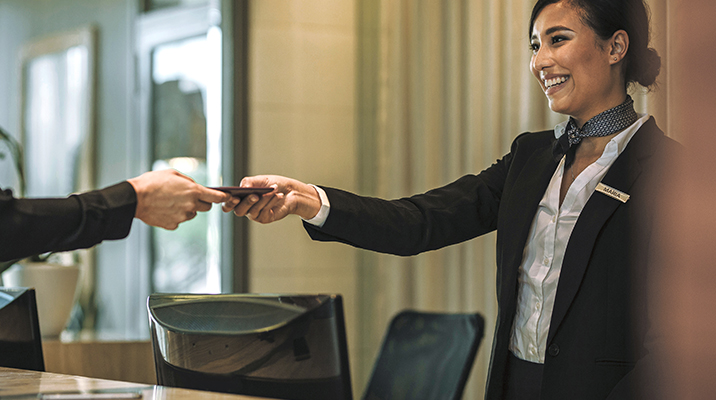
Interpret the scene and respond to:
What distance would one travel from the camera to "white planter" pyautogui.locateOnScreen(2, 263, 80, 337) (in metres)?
2.41

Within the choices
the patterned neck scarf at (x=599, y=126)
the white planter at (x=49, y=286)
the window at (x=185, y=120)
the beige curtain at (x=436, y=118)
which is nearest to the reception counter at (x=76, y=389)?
the patterned neck scarf at (x=599, y=126)

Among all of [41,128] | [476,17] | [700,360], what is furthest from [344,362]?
[41,128]

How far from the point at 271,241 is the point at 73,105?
3.80ft

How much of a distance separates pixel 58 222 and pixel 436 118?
2.23 m

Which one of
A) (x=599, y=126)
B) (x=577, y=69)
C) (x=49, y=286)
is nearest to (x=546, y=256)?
(x=599, y=126)

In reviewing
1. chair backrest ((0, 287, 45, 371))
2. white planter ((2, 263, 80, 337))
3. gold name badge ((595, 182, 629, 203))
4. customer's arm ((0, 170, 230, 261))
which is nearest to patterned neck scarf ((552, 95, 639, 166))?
gold name badge ((595, 182, 629, 203))

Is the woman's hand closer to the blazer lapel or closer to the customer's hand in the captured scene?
the customer's hand

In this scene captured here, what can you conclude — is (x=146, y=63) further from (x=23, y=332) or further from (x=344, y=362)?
(x=344, y=362)

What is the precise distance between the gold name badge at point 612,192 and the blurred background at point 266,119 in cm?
130

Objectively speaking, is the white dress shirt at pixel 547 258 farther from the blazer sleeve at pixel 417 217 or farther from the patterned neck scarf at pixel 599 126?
the blazer sleeve at pixel 417 217

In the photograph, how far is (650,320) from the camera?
137 cm

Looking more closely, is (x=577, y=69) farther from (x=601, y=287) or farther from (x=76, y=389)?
(x=76, y=389)

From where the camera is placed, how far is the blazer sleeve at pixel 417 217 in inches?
65.7

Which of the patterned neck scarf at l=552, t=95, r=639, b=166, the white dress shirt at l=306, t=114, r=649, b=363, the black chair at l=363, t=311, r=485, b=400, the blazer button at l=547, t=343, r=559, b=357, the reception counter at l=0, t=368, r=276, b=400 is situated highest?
Answer: the patterned neck scarf at l=552, t=95, r=639, b=166
